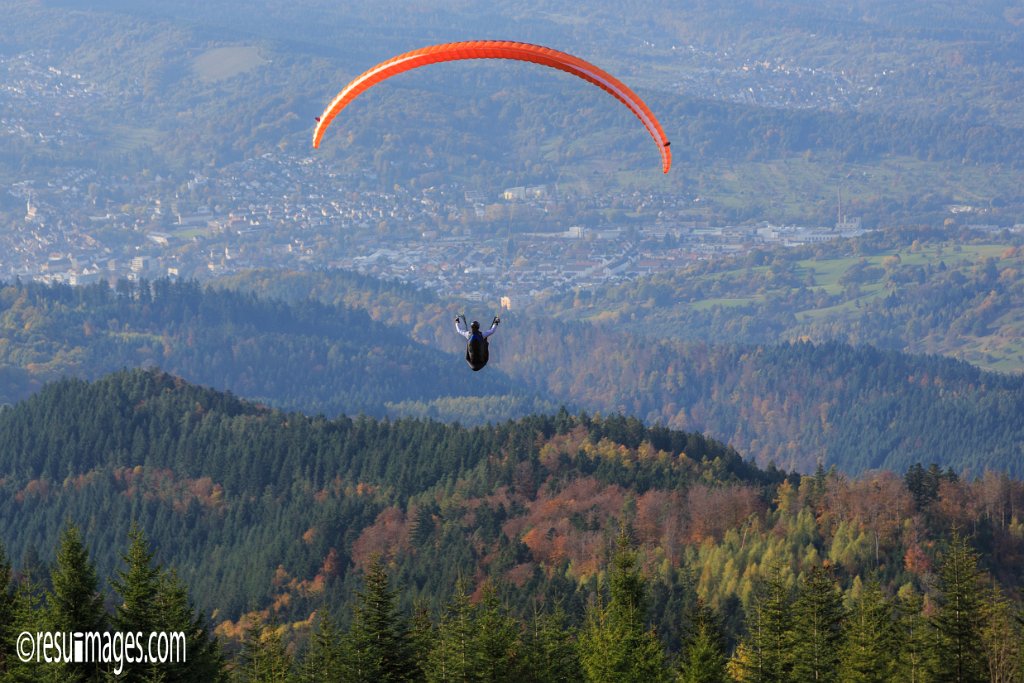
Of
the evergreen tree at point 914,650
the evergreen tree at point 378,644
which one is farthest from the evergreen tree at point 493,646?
the evergreen tree at point 914,650

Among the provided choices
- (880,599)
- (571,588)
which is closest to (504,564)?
(571,588)

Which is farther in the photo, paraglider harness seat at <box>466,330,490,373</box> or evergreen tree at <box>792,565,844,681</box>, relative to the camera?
evergreen tree at <box>792,565,844,681</box>

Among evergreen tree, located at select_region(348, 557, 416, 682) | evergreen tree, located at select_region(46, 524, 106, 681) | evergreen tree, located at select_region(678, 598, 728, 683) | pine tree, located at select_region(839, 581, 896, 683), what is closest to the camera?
evergreen tree, located at select_region(46, 524, 106, 681)

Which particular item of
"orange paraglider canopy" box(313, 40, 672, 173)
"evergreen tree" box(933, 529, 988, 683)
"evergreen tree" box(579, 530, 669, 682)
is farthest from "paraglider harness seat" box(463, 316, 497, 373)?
"evergreen tree" box(933, 529, 988, 683)

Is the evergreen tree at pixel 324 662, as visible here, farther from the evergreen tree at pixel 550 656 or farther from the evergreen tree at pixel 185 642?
the evergreen tree at pixel 550 656

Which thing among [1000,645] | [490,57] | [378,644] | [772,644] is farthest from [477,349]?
[1000,645]

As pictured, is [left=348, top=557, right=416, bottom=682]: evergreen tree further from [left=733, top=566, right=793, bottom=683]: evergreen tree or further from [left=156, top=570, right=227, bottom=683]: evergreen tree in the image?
[left=733, top=566, right=793, bottom=683]: evergreen tree
